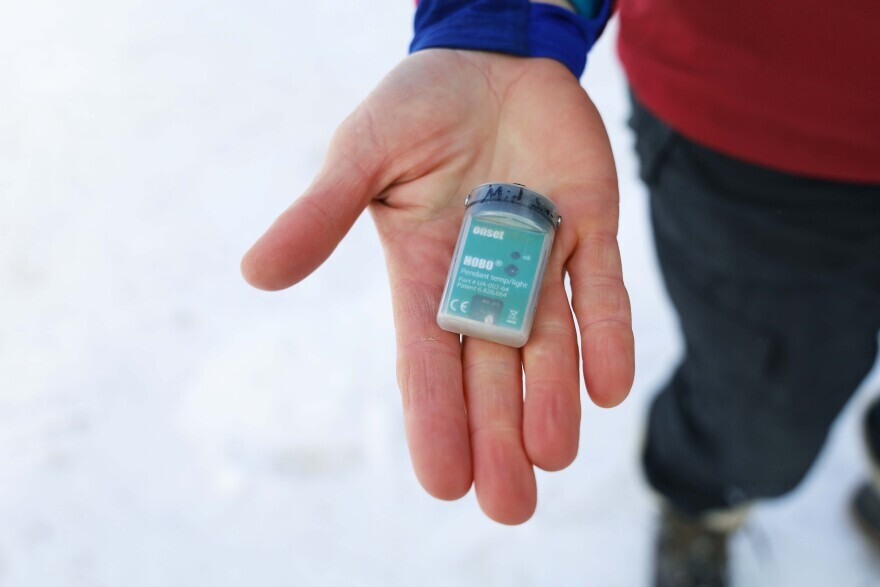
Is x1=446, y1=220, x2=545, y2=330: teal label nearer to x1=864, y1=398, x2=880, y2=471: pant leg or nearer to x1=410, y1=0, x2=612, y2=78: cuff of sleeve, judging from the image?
x1=410, y1=0, x2=612, y2=78: cuff of sleeve

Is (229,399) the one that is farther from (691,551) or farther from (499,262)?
(691,551)

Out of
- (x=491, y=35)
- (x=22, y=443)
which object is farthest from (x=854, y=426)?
(x=22, y=443)

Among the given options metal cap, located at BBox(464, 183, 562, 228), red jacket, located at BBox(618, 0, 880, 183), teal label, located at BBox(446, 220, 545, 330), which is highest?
red jacket, located at BBox(618, 0, 880, 183)

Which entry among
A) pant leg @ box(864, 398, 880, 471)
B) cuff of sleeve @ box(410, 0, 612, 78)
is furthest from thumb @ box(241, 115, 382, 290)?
pant leg @ box(864, 398, 880, 471)

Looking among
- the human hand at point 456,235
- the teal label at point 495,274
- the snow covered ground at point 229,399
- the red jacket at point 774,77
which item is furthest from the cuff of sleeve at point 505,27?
the snow covered ground at point 229,399

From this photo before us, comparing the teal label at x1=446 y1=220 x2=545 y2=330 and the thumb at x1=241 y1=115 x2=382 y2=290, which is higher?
the thumb at x1=241 y1=115 x2=382 y2=290

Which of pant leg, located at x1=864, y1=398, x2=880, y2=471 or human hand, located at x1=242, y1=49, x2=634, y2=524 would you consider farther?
pant leg, located at x1=864, y1=398, x2=880, y2=471
